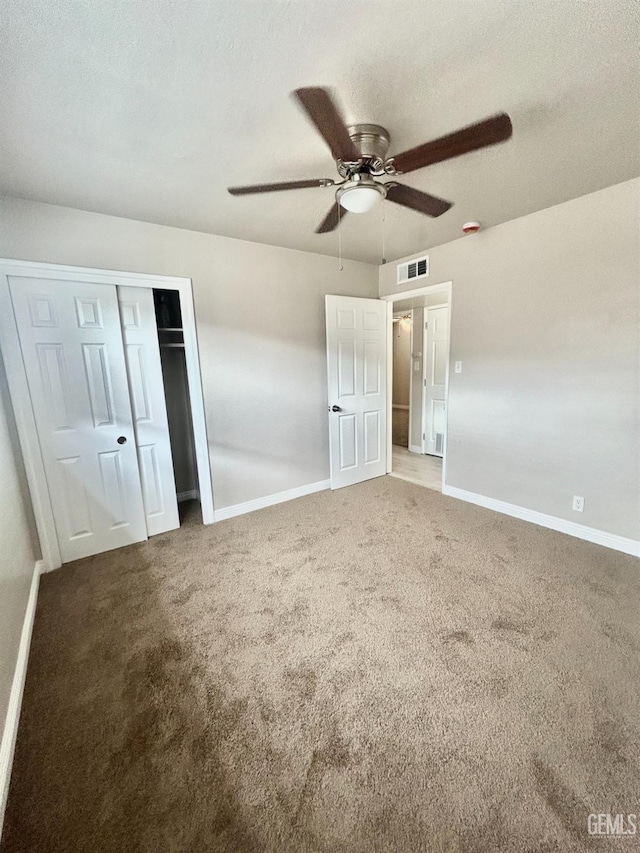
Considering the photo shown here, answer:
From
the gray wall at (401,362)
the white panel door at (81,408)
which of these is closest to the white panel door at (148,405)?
the white panel door at (81,408)

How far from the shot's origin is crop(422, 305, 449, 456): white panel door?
4.77 meters

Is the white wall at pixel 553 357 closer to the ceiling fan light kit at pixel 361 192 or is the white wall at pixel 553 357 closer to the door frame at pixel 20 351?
the ceiling fan light kit at pixel 361 192

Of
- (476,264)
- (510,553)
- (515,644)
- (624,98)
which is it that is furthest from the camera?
(476,264)

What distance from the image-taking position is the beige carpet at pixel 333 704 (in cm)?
109

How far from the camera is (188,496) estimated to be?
12.7 feet

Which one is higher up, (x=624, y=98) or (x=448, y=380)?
(x=624, y=98)

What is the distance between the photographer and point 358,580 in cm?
229

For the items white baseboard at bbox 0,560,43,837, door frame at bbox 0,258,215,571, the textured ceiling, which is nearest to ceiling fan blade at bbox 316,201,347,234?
the textured ceiling

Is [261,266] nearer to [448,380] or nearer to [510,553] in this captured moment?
[448,380]

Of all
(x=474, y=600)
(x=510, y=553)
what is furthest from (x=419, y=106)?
(x=510, y=553)

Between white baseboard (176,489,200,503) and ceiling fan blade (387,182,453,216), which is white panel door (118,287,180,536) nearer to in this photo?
white baseboard (176,489,200,503)

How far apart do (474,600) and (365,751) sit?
1.09m

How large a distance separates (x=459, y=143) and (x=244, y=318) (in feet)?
7.17

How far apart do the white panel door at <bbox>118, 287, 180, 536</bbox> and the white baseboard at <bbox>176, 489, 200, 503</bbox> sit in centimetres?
75
